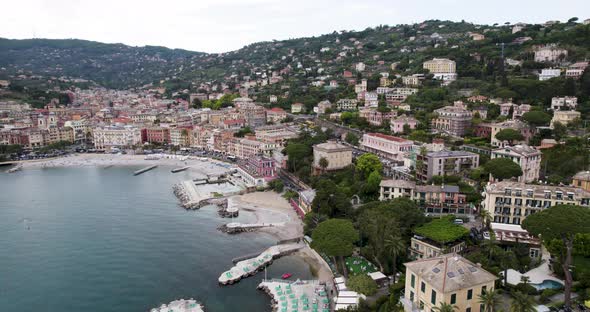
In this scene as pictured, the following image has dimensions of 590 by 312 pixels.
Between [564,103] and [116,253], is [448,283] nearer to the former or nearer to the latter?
[116,253]

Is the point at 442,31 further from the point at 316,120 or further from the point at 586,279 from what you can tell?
the point at 586,279

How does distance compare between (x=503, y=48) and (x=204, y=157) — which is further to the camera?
(x=503, y=48)

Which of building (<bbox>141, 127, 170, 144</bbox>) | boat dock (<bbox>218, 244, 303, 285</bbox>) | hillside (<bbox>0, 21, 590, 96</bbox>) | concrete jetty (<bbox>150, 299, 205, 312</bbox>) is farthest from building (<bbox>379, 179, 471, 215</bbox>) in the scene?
building (<bbox>141, 127, 170, 144</bbox>)

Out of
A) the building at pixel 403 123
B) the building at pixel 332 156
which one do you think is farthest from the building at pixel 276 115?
the building at pixel 332 156

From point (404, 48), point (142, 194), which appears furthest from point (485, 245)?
point (404, 48)

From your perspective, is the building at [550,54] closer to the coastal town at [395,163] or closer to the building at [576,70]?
the coastal town at [395,163]

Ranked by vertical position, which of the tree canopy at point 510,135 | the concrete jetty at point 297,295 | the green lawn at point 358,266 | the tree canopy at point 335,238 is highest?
the tree canopy at point 510,135
